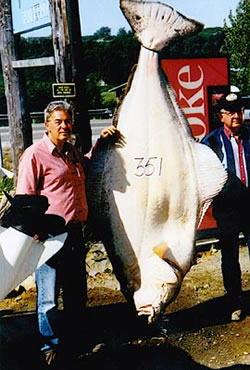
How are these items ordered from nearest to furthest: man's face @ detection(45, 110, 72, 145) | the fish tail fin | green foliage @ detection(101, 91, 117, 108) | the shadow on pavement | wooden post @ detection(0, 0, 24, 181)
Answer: the fish tail fin → man's face @ detection(45, 110, 72, 145) → the shadow on pavement → wooden post @ detection(0, 0, 24, 181) → green foliage @ detection(101, 91, 117, 108)

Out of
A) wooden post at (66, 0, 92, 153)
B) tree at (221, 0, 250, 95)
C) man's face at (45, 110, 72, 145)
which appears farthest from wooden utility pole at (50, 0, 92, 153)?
tree at (221, 0, 250, 95)

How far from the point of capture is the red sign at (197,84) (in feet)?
18.0

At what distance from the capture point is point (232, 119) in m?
4.05

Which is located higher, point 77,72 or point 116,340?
point 77,72

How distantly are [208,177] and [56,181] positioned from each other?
842 mm

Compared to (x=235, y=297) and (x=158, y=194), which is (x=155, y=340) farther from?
(x=158, y=194)

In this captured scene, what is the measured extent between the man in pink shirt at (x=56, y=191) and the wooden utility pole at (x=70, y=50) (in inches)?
29.0

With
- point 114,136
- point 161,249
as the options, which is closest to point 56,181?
point 114,136

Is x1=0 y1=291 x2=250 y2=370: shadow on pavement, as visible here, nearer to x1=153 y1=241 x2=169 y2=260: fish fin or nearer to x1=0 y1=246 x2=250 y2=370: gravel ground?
x1=0 y1=246 x2=250 y2=370: gravel ground

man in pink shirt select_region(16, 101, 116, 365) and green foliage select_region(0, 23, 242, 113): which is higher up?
green foliage select_region(0, 23, 242, 113)

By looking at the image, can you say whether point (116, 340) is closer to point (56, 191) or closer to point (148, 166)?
point (56, 191)

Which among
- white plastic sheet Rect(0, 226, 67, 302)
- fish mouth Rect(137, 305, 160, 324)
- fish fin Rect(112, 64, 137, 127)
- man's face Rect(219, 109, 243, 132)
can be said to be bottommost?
fish mouth Rect(137, 305, 160, 324)

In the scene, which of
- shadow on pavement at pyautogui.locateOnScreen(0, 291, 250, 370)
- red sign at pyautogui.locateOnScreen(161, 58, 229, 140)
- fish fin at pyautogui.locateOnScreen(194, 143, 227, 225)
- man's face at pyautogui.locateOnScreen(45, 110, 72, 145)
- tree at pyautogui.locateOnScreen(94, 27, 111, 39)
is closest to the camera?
fish fin at pyautogui.locateOnScreen(194, 143, 227, 225)

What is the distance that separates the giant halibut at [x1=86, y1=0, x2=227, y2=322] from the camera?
2990 millimetres
